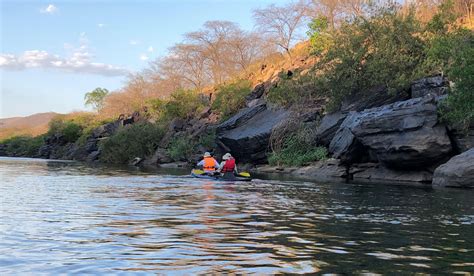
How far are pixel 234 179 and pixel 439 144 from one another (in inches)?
379

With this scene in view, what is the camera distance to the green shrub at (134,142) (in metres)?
55.3

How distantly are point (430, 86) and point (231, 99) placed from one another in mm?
24214

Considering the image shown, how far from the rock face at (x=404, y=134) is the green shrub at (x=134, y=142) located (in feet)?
102

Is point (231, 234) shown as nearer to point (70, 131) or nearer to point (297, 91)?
point (297, 91)

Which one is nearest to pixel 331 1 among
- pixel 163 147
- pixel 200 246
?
pixel 163 147

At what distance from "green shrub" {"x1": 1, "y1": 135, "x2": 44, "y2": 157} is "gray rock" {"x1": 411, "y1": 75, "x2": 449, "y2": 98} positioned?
77.5 meters

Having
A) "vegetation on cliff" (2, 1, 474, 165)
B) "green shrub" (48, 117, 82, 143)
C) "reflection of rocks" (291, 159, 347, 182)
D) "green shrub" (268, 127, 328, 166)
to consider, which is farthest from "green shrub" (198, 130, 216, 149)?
"green shrub" (48, 117, 82, 143)

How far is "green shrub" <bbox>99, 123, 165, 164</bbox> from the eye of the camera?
55.3 metres

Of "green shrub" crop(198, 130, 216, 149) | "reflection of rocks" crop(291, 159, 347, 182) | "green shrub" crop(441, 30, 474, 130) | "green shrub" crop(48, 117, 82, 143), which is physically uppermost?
"green shrub" crop(48, 117, 82, 143)

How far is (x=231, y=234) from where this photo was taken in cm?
923

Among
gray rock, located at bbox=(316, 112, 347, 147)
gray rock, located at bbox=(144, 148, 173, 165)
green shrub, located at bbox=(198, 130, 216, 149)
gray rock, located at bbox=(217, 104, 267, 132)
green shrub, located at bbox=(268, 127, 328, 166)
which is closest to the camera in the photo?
gray rock, located at bbox=(316, 112, 347, 147)

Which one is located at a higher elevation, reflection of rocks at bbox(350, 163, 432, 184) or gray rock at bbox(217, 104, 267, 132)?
gray rock at bbox(217, 104, 267, 132)

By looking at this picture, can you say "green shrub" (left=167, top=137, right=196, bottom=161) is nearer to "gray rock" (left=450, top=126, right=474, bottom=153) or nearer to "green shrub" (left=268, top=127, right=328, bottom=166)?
"green shrub" (left=268, top=127, right=328, bottom=166)

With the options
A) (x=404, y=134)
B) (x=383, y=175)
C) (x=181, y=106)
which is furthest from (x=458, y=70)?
(x=181, y=106)
